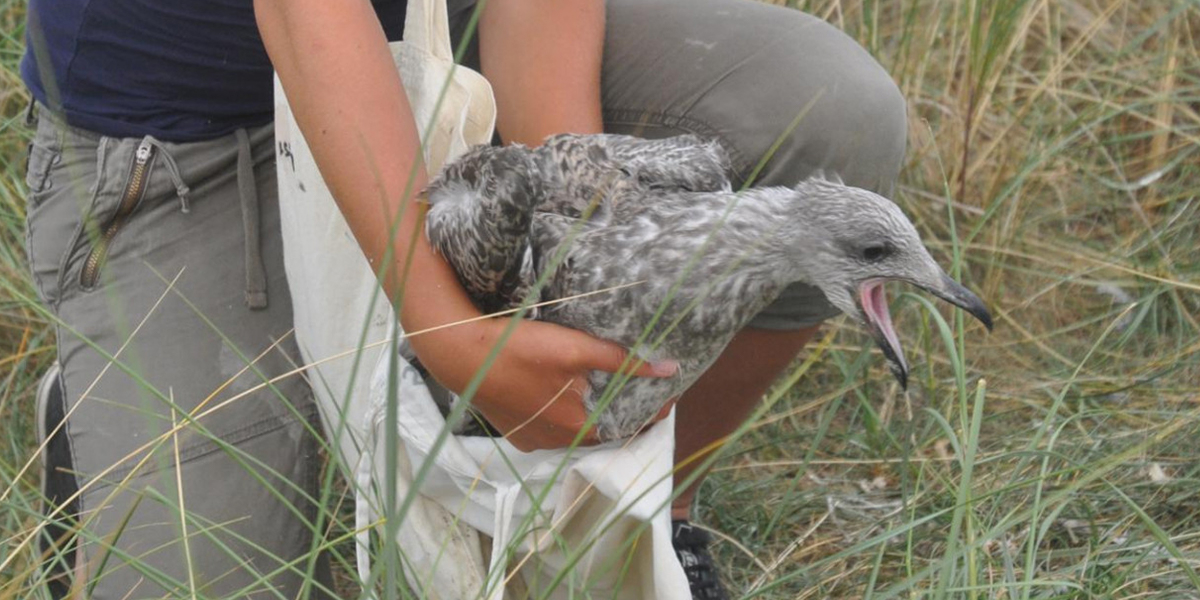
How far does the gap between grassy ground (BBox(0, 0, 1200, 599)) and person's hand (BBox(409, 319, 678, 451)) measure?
34 cm

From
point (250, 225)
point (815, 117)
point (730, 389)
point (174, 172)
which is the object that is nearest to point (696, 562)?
point (730, 389)

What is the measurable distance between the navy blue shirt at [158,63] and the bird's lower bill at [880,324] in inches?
36.4

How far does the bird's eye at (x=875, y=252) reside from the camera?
1.85 metres

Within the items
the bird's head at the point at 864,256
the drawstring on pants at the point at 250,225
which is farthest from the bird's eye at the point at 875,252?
the drawstring on pants at the point at 250,225

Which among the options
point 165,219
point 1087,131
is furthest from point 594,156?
point 1087,131

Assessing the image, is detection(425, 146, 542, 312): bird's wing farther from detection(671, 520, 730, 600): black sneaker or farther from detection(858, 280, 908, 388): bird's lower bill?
detection(671, 520, 730, 600): black sneaker

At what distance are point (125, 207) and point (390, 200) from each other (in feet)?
2.17

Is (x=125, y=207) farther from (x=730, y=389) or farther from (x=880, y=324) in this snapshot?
(x=880, y=324)

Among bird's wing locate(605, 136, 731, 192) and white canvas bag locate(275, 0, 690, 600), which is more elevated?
bird's wing locate(605, 136, 731, 192)

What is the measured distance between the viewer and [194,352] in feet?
8.14

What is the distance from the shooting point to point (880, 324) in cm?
191

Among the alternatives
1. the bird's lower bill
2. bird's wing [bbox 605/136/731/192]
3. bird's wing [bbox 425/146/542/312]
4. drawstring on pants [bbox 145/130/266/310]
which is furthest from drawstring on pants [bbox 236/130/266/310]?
the bird's lower bill

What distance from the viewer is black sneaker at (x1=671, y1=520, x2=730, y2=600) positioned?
8.32 feet

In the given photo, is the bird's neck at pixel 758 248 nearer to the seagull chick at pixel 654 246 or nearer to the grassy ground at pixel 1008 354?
the seagull chick at pixel 654 246
